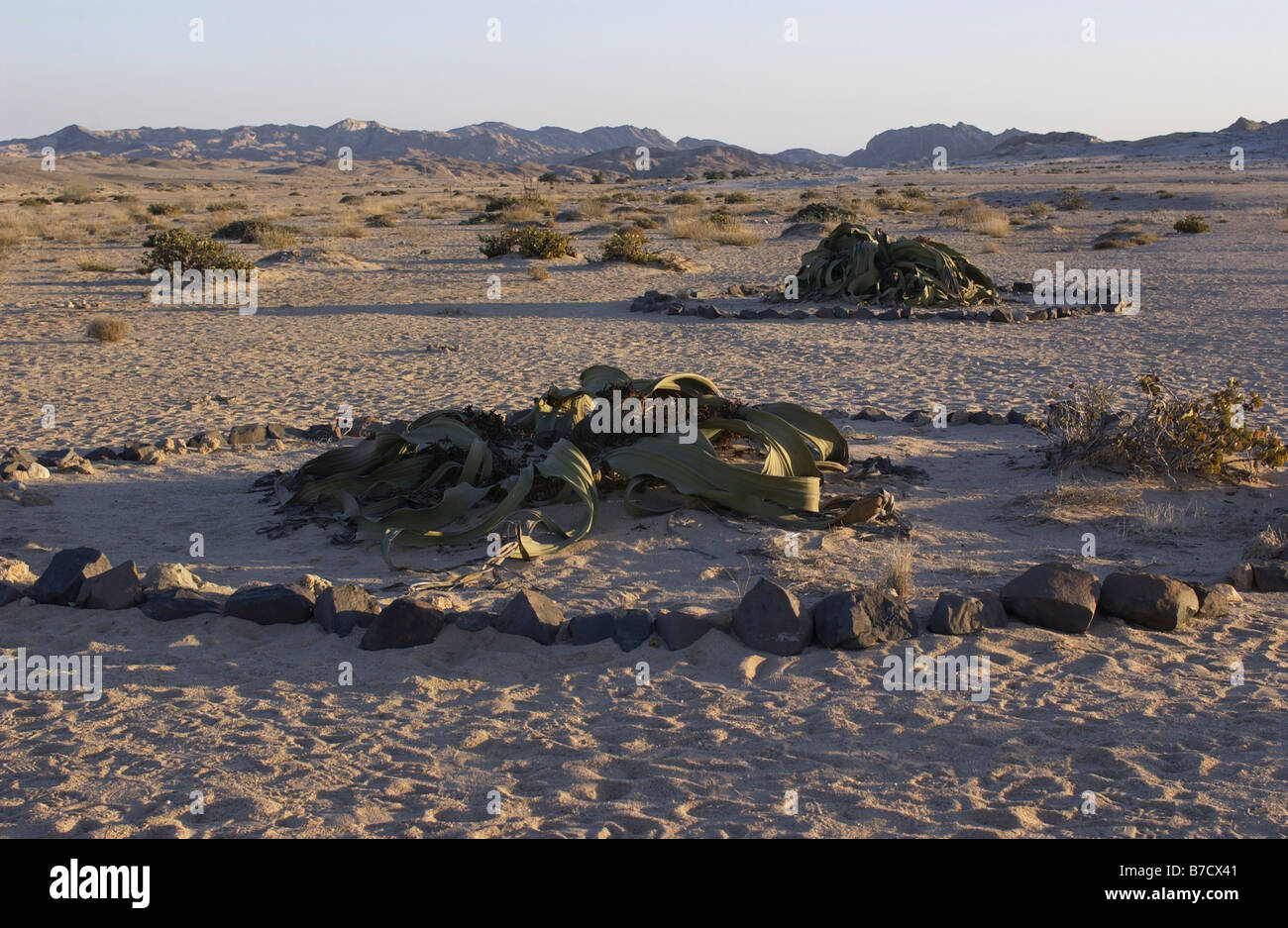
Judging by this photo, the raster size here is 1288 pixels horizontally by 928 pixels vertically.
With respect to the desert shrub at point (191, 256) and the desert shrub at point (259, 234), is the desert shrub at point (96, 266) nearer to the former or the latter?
the desert shrub at point (191, 256)

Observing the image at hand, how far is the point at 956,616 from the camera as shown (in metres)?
4.68

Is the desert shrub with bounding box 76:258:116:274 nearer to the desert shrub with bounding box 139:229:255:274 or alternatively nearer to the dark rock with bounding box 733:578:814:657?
the desert shrub with bounding box 139:229:255:274

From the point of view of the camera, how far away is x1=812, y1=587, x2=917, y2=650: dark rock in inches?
181

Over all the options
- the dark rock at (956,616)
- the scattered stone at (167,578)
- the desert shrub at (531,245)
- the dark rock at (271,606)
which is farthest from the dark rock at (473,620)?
the desert shrub at (531,245)

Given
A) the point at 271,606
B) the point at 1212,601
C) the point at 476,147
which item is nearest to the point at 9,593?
the point at 271,606

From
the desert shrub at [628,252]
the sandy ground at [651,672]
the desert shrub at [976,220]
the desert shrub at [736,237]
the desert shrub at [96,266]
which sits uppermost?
the desert shrub at [976,220]

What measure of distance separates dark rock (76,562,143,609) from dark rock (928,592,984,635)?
3.55 metres

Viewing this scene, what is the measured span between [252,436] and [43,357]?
558 centimetres

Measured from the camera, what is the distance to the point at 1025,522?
6.29 meters

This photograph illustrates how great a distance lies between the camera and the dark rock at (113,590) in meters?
5.04

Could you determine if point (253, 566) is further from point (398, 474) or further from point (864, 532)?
point (864, 532)

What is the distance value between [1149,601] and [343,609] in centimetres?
345

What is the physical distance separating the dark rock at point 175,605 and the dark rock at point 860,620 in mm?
2681

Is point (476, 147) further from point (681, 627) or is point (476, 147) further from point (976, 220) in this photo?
point (681, 627)
